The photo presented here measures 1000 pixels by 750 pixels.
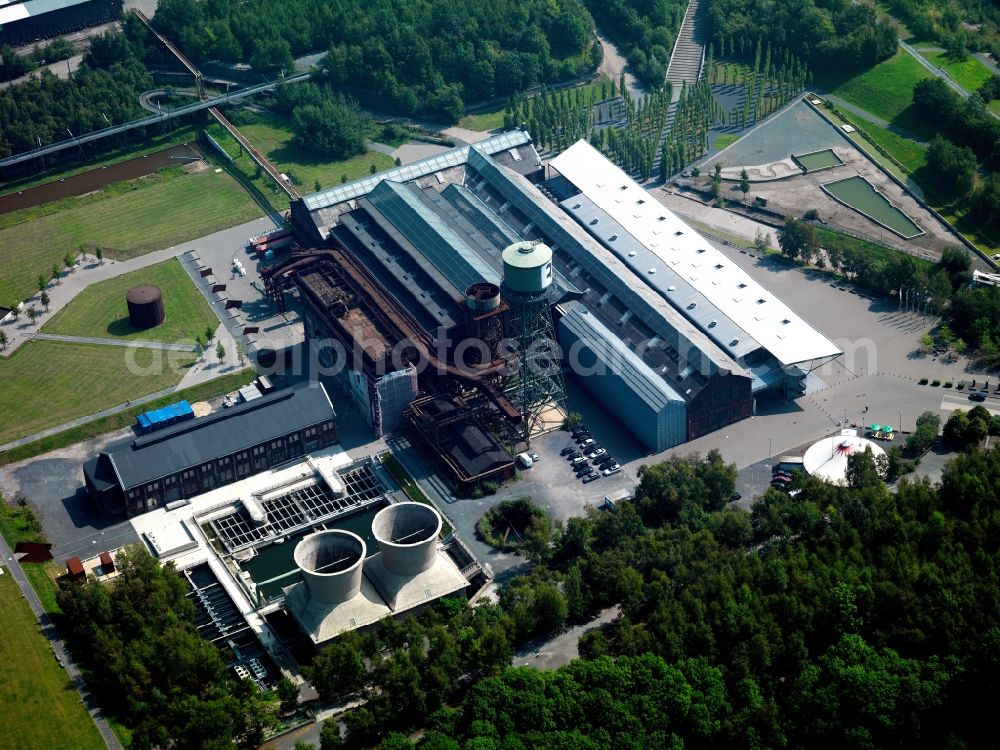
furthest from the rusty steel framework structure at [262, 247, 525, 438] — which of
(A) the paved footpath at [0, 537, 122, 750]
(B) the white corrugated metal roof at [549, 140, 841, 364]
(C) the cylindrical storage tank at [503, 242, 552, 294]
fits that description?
(A) the paved footpath at [0, 537, 122, 750]

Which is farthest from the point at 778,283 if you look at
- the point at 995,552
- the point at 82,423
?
the point at 82,423

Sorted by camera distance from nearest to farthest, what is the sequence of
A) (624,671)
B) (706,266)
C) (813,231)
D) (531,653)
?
(624,671) < (531,653) < (706,266) < (813,231)

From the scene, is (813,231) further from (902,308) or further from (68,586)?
(68,586)

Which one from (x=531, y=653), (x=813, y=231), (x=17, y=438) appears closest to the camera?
(x=531, y=653)

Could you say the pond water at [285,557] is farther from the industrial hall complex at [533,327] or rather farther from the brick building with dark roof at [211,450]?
the industrial hall complex at [533,327]

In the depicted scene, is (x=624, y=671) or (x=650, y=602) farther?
(x=650, y=602)
